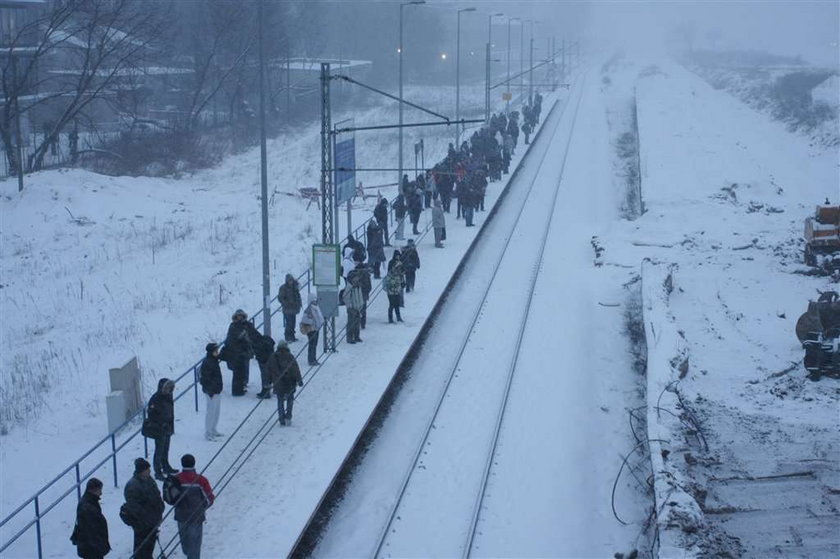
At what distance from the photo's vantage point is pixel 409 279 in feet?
70.3

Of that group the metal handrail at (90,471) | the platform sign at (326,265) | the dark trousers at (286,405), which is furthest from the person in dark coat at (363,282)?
the dark trousers at (286,405)

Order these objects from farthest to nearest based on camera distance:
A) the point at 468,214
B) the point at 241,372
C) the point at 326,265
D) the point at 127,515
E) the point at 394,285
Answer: the point at 468,214 < the point at 394,285 < the point at 326,265 < the point at 241,372 < the point at 127,515

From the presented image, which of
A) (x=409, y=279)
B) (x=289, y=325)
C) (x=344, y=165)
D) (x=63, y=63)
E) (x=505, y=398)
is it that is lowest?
(x=505, y=398)

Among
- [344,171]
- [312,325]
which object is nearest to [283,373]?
[312,325]

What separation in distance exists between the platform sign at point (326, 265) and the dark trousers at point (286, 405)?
3.44 m

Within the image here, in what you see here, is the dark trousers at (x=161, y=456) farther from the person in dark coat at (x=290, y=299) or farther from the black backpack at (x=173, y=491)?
the person in dark coat at (x=290, y=299)

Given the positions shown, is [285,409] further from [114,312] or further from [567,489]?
[114,312]

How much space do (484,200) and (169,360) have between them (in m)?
15.3

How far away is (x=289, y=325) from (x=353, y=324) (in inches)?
46.2

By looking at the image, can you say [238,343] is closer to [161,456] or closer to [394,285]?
[161,456]

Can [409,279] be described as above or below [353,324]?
above

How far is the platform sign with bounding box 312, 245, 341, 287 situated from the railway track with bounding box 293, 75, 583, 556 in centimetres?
219

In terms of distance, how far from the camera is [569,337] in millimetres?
19344

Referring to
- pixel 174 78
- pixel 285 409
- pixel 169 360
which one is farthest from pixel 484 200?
pixel 174 78
